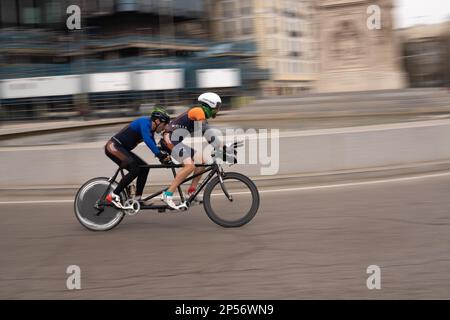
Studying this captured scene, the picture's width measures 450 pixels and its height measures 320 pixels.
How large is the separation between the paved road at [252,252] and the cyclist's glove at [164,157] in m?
0.84

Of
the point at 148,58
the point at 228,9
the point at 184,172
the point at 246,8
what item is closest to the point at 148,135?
the point at 184,172

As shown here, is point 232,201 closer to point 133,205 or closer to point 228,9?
→ point 133,205

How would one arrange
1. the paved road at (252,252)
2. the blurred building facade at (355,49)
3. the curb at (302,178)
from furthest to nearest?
1. the blurred building facade at (355,49)
2. the curb at (302,178)
3. the paved road at (252,252)

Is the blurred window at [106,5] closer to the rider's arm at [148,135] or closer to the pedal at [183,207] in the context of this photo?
the rider's arm at [148,135]

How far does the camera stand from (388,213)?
25.4ft

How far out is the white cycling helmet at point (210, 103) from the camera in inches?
281

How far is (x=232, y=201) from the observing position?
7.20m

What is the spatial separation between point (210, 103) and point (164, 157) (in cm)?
84

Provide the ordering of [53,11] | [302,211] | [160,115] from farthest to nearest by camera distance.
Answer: [53,11] → [302,211] → [160,115]

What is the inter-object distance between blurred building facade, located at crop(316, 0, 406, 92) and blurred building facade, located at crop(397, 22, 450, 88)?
61270 mm

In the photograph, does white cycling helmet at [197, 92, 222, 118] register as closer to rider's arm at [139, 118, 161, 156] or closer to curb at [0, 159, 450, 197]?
rider's arm at [139, 118, 161, 156]

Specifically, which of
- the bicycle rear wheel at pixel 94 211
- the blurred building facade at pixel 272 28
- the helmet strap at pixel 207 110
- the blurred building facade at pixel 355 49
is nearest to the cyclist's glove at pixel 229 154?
the helmet strap at pixel 207 110

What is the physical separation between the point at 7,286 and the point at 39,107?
37.6 m

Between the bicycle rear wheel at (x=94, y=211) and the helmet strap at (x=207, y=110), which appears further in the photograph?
the bicycle rear wheel at (x=94, y=211)
